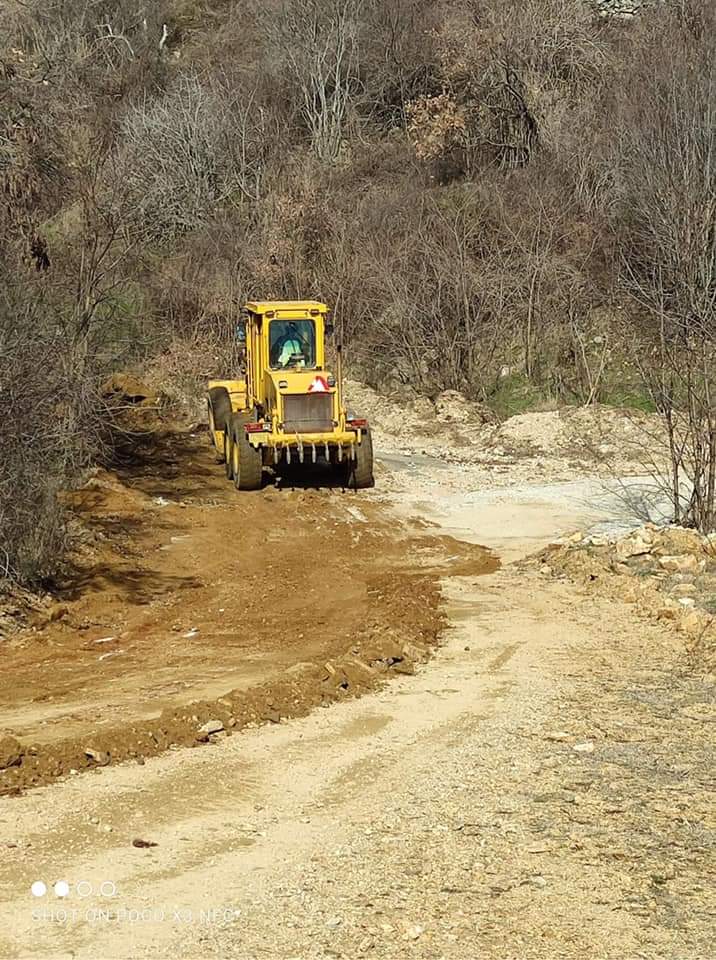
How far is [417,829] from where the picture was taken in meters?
6.74

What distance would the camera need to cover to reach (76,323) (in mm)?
18984

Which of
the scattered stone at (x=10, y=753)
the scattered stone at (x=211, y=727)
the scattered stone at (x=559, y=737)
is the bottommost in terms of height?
the scattered stone at (x=559, y=737)

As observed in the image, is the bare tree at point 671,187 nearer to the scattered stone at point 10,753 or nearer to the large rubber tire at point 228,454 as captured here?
the large rubber tire at point 228,454

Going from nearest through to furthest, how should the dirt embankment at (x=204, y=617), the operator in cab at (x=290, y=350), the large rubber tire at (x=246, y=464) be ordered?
the dirt embankment at (x=204, y=617) < the large rubber tire at (x=246, y=464) < the operator in cab at (x=290, y=350)

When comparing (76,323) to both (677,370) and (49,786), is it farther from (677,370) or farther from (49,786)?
(49,786)

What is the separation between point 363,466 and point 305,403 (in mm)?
1381

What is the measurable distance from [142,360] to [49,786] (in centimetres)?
2197

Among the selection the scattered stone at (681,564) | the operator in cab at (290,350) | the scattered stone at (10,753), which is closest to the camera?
the scattered stone at (10,753)

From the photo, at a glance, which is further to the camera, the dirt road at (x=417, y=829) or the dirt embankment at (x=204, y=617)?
the dirt embankment at (x=204, y=617)

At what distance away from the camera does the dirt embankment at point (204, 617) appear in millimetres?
8555

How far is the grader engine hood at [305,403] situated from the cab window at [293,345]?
558 mm

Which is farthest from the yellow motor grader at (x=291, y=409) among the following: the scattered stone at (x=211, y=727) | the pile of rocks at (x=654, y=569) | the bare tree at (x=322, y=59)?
the bare tree at (x=322, y=59)

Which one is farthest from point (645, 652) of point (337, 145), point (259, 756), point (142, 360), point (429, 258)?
point (337, 145)

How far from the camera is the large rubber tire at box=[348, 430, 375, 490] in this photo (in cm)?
1786
